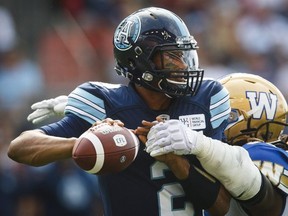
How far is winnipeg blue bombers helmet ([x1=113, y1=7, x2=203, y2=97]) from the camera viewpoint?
3855 mm

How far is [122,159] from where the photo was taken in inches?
139

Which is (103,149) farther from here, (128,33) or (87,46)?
(87,46)

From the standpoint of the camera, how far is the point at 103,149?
349 cm

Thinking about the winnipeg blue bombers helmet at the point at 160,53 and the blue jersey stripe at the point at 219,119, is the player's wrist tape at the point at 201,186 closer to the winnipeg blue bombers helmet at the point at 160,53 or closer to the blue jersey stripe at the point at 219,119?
the blue jersey stripe at the point at 219,119

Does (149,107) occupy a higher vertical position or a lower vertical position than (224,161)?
higher

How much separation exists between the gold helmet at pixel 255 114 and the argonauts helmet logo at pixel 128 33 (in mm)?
692

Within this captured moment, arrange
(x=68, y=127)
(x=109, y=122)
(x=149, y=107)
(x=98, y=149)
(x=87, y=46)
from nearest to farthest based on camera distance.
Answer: (x=98, y=149), (x=109, y=122), (x=68, y=127), (x=149, y=107), (x=87, y=46)

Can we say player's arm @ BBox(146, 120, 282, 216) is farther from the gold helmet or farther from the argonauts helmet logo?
the argonauts helmet logo

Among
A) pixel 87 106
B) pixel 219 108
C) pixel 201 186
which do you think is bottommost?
pixel 201 186

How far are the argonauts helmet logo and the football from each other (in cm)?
55

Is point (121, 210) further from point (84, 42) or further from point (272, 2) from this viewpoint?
point (272, 2)

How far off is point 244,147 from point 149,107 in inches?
19.7

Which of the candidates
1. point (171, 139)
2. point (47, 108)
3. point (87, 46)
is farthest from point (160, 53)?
point (87, 46)

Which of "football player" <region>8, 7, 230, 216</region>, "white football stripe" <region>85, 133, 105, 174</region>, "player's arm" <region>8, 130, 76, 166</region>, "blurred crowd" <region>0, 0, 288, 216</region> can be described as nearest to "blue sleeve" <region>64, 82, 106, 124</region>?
"football player" <region>8, 7, 230, 216</region>
